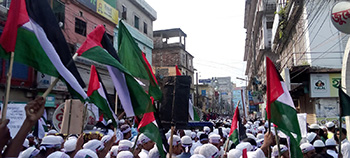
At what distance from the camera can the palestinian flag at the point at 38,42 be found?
2.56m

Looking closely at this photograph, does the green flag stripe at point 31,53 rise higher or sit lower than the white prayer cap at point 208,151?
higher

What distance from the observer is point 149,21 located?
101 ft

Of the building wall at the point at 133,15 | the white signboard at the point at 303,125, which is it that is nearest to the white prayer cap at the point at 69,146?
the white signboard at the point at 303,125

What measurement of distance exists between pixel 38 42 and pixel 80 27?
708 inches

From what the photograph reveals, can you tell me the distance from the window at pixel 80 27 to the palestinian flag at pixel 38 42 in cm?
1747

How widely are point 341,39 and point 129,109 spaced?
13.6m

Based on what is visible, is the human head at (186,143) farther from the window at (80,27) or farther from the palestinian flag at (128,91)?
the window at (80,27)

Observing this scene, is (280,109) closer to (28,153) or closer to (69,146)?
(69,146)

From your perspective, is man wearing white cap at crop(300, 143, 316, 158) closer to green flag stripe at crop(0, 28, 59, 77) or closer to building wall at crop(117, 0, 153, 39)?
green flag stripe at crop(0, 28, 59, 77)

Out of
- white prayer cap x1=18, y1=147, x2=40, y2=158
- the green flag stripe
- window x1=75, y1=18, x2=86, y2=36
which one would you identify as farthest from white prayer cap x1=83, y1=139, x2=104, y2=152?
window x1=75, y1=18, x2=86, y2=36

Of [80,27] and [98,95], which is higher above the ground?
[80,27]

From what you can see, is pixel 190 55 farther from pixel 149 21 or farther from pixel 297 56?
pixel 297 56

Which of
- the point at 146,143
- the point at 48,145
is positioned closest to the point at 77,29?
the point at 146,143

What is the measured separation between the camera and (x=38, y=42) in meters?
2.77
